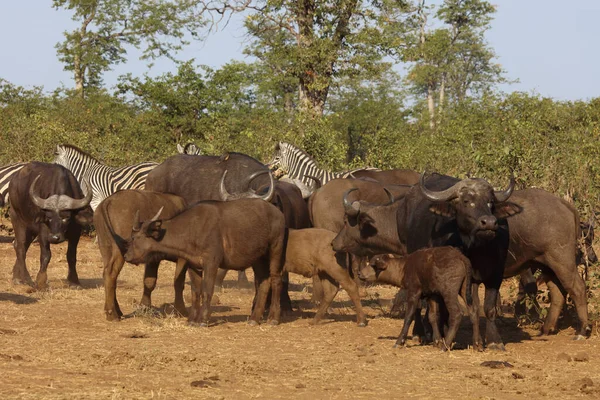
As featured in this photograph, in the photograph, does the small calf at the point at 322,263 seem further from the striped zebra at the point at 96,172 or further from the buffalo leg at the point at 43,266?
the striped zebra at the point at 96,172

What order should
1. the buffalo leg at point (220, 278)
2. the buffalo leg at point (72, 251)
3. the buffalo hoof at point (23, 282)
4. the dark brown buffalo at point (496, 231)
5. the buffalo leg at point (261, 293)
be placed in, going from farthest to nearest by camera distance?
1. the buffalo leg at point (220, 278)
2. the buffalo hoof at point (23, 282)
3. the buffalo leg at point (72, 251)
4. the buffalo leg at point (261, 293)
5. the dark brown buffalo at point (496, 231)

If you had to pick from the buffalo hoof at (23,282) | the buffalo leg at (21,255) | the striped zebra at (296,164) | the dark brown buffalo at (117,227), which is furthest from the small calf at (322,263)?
the striped zebra at (296,164)

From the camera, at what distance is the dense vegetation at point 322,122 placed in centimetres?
1518

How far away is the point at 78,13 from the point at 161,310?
36421mm

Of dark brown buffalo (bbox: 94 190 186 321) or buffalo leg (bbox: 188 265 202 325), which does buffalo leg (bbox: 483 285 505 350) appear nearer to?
buffalo leg (bbox: 188 265 202 325)

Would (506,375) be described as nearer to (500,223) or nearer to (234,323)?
(500,223)

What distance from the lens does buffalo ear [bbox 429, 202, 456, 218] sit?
10.0 m

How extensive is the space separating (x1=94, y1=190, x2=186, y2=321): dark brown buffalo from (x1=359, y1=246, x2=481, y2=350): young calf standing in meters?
3.07

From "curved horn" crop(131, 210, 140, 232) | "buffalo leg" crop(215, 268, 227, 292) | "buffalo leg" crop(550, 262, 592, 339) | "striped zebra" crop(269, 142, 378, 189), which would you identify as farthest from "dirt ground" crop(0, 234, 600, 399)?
"striped zebra" crop(269, 142, 378, 189)

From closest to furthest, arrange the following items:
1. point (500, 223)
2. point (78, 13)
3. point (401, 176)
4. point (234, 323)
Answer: point (500, 223), point (234, 323), point (401, 176), point (78, 13)

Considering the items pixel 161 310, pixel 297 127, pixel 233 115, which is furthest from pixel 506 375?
pixel 233 115

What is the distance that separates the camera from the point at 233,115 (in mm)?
35156

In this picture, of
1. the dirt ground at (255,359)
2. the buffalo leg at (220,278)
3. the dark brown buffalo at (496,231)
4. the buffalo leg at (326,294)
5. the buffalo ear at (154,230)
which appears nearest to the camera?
the dirt ground at (255,359)

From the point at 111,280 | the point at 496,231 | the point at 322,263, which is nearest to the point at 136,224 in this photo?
the point at 111,280
